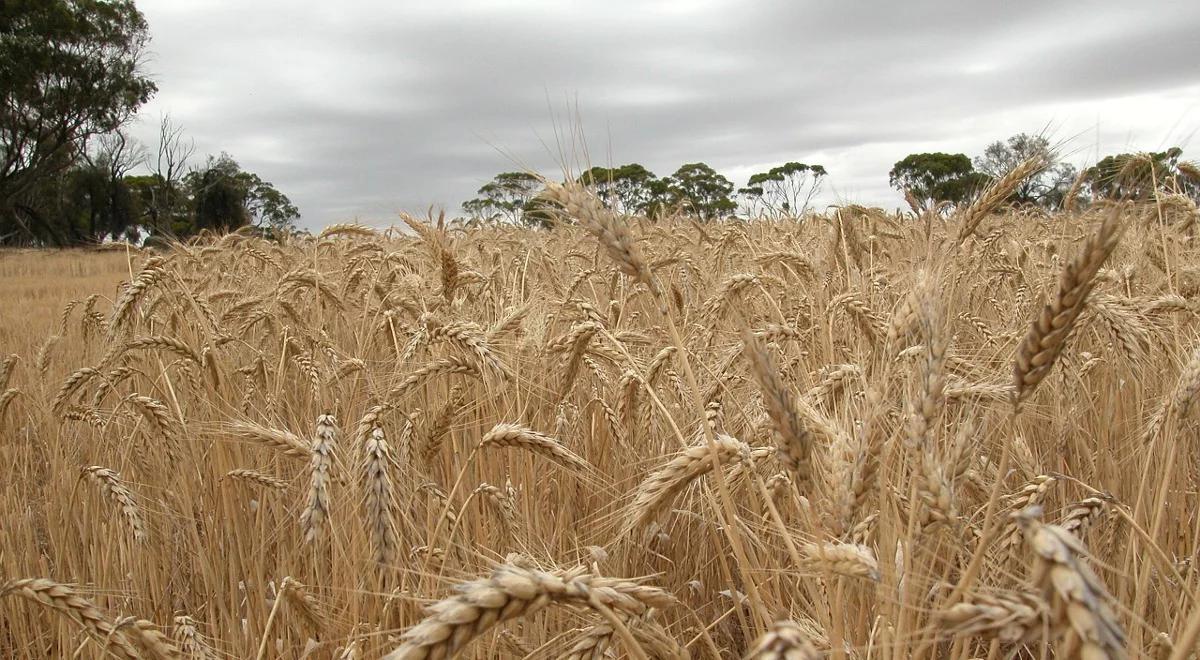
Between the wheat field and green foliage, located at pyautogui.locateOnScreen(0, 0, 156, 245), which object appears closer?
the wheat field

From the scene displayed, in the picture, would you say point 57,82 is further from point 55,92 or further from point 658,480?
point 658,480

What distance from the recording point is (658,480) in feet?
4.18

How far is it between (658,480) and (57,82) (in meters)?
35.5

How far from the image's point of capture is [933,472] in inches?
37.0

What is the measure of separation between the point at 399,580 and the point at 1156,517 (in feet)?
5.37

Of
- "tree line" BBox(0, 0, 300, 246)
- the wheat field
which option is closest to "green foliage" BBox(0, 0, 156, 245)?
"tree line" BBox(0, 0, 300, 246)

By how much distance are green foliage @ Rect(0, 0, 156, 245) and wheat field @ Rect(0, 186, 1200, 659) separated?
30.5 meters

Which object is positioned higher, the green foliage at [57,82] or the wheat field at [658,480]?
the green foliage at [57,82]

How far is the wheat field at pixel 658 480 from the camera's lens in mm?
946

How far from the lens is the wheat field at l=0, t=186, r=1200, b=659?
0.95 meters

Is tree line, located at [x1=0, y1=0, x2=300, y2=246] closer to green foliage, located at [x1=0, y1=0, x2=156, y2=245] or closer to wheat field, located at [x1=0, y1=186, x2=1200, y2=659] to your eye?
green foliage, located at [x1=0, y1=0, x2=156, y2=245]

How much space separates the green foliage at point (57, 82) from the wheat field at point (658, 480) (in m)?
30.5

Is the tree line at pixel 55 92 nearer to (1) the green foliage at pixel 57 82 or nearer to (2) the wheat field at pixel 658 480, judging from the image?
(1) the green foliage at pixel 57 82

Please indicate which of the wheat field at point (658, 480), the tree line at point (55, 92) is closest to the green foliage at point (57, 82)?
the tree line at point (55, 92)
